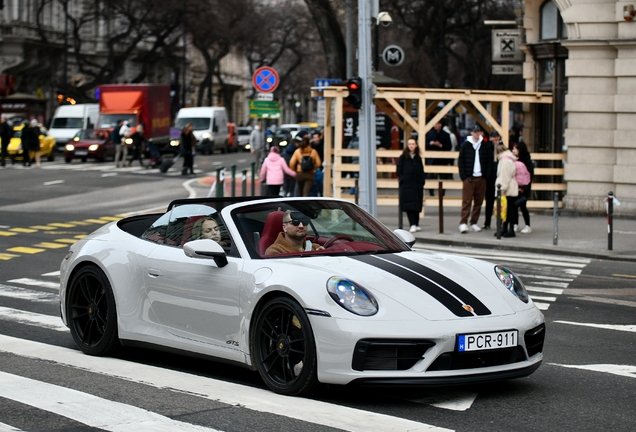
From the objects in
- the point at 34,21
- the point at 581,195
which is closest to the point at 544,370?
the point at 581,195

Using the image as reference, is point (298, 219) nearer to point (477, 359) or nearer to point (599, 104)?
point (477, 359)

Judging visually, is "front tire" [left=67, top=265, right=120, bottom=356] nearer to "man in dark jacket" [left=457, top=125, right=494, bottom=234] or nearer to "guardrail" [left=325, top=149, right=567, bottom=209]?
"man in dark jacket" [left=457, top=125, right=494, bottom=234]

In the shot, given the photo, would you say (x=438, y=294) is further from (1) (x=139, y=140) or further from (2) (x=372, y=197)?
(1) (x=139, y=140)

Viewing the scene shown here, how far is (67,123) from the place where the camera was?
53.2 meters

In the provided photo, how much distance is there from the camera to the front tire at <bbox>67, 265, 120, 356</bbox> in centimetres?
816

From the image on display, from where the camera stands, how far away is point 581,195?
2420cm

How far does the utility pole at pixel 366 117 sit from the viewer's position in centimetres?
2089

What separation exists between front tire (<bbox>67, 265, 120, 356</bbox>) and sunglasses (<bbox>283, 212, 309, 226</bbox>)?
153 centimetres

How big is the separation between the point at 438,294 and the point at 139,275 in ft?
7.71

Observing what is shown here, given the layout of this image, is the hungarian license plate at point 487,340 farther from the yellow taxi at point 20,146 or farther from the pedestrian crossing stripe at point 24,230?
the yellow taxi at point 20,146

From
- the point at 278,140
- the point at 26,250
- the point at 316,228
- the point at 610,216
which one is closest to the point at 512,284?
the point at 316,228

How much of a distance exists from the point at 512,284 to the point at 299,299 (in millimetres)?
1549

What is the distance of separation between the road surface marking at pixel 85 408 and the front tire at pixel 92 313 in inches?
37.7

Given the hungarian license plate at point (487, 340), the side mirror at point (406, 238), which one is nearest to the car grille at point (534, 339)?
the hungarian license plate at point (487, 340)
